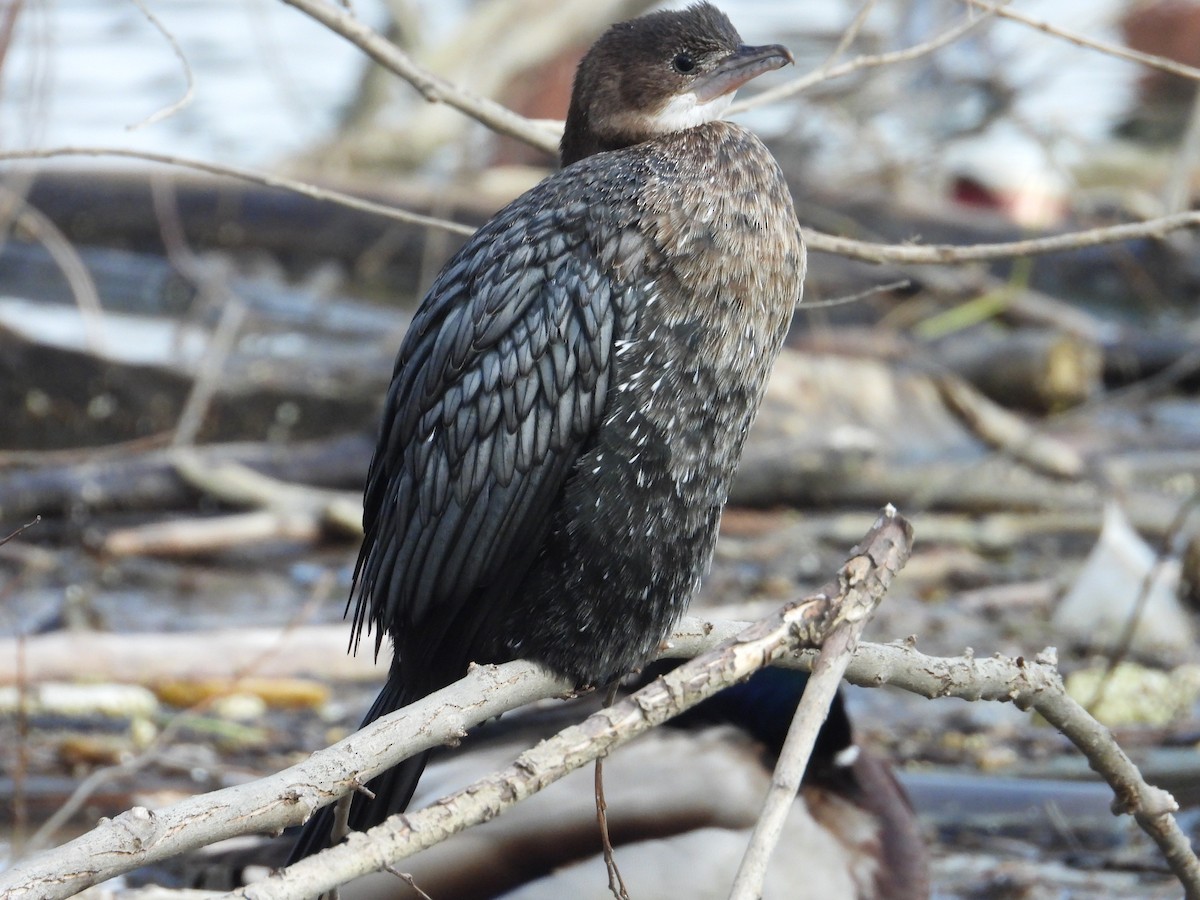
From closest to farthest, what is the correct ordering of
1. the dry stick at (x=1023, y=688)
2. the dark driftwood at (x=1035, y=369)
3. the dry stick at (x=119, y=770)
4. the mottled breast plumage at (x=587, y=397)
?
the dry stick at (x=1023, y=688) → the mottled breast plumage at (x=587, y=397) → the dry stick at (x=119, y=770) → the dark driftwood at (x=1035, y=369)

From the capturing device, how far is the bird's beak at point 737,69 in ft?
8.48

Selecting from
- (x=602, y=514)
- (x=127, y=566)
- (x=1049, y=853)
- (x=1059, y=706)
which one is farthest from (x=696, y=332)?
(x=127, y=566)

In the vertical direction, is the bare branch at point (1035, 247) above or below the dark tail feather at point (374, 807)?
above

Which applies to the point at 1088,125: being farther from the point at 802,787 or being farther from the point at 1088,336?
the point at 802,787

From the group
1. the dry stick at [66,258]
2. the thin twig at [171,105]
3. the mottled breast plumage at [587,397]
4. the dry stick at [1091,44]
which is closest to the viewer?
the mottled breast plumage at [587,397]


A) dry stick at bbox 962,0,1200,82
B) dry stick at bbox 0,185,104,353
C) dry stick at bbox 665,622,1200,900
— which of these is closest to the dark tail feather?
dry stick at bbox 665,622,1200,900

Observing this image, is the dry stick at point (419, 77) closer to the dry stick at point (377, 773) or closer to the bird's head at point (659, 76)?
the bird's head at point (659, 76)

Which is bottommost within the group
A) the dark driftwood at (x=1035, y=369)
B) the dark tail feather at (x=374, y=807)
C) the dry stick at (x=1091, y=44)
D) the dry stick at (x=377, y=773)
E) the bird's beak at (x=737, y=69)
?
the dark tail feather at (x=374, y=807)

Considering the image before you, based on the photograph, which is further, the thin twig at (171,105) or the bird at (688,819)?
the bird at (688,819)

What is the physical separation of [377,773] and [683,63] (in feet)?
4.48

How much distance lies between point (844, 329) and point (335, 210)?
282 cm

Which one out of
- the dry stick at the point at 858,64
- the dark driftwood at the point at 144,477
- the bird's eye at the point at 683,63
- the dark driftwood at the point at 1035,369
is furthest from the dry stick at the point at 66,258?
the dark driftwood at the point at 1035,369

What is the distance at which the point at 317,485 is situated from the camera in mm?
5465

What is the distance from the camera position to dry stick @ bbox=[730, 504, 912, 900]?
1.58 m
